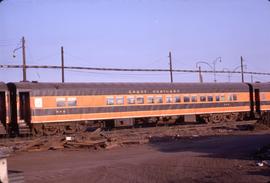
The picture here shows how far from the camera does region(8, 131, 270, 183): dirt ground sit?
1316 cm

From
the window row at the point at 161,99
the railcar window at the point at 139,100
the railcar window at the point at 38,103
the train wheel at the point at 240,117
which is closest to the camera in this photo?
the railcar window at the point at 38,103

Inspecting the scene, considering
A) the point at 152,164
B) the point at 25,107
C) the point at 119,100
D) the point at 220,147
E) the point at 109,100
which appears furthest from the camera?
the point at 119,100

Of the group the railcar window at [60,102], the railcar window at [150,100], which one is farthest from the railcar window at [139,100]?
the railcar window at [60,102]

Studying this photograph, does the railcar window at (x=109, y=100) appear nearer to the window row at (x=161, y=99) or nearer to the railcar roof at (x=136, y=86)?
the window row at (x=161, y=99)

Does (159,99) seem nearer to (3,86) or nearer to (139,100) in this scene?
(139,100)

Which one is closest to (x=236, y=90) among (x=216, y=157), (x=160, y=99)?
(x=160, y=99)

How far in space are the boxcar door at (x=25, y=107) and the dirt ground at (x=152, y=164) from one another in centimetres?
847

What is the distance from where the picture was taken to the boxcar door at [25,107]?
96.5 feet

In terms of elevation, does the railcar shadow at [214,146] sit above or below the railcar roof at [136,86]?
below

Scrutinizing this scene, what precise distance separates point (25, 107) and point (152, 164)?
15919mm

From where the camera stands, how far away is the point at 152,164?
15883 millimetres

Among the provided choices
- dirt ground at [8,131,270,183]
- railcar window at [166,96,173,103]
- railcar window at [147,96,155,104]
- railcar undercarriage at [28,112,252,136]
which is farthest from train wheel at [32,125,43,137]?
railcar window at [166,96,173,103]

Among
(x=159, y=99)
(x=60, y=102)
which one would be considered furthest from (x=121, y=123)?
(x=60, y=102)

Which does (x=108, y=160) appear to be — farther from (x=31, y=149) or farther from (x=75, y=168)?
(x=31, y=149)
